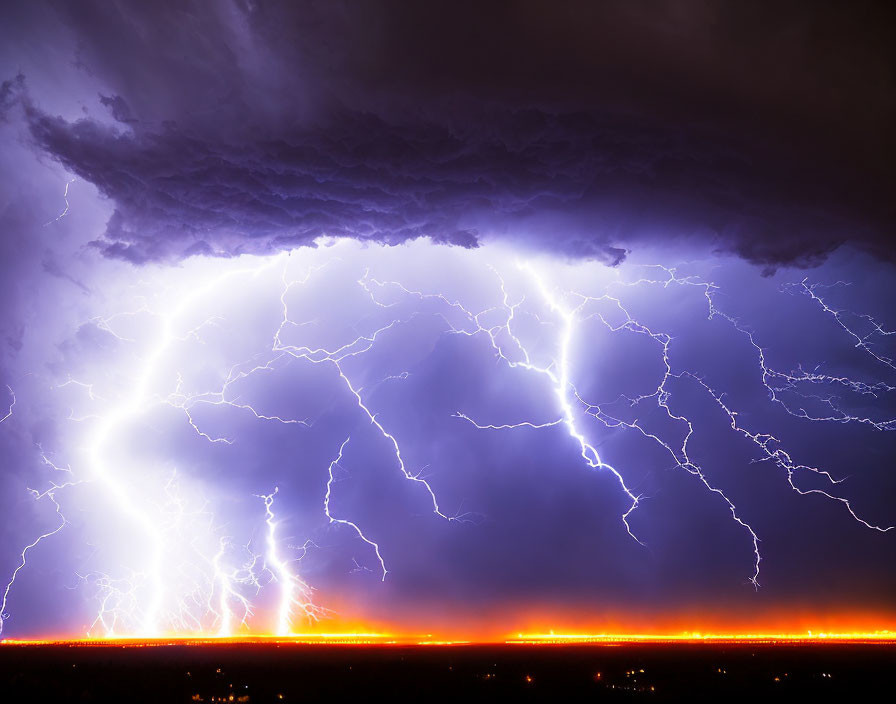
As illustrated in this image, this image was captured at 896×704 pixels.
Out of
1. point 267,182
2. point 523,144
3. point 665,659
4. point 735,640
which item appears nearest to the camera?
point 665,659

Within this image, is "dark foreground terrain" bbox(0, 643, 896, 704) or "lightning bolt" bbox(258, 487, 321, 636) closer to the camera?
"dark foreground terrain" bbox(0, 643, 896, 704)

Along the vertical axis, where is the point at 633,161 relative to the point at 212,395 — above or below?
above

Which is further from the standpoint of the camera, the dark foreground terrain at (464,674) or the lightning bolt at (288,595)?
the lightning bolt at (288,595)

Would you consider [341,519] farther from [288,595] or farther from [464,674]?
[464,674]

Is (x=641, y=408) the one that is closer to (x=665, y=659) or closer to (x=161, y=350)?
(x=665, y=659)

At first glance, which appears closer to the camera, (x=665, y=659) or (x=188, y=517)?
(x=665, y=659)

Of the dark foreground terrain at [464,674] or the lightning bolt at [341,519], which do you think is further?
the lightning bolt at [341,519]

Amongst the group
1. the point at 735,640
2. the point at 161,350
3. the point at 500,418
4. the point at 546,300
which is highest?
the point at 546,300

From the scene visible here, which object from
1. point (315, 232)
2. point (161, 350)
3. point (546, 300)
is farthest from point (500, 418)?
point (161, 350)
